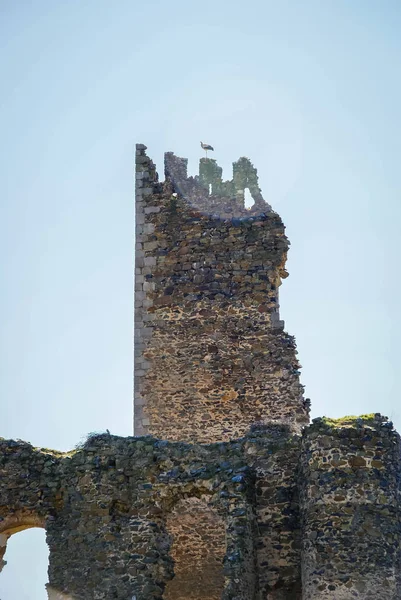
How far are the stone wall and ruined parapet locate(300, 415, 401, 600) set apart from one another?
0.05 feet

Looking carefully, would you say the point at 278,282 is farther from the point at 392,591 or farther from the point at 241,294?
the point at 392,591


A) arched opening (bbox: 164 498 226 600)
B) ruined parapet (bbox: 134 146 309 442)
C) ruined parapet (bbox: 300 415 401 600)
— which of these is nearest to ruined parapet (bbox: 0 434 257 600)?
arched opening (bbox: 164 498 226 600)

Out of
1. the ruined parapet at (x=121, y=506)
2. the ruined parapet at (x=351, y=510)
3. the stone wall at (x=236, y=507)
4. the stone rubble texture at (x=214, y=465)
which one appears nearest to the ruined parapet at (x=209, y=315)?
the stone rubble texture at (x=214, y=465)

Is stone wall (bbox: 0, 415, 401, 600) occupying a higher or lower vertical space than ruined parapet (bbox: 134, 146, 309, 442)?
lower

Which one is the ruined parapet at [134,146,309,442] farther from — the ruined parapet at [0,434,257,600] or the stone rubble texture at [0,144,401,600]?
the ruined parapet at [0,434,257,600]

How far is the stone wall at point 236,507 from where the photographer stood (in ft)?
71.8

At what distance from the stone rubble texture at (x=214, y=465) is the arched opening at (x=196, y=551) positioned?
0.08 ft

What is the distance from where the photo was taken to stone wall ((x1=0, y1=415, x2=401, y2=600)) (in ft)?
71.8

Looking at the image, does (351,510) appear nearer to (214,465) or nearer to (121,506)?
(214,465)

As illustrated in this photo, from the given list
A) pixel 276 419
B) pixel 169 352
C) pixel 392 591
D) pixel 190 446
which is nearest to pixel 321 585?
pixel 392 591

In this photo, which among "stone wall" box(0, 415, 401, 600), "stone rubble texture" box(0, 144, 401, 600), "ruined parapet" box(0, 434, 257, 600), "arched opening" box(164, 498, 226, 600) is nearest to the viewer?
"stone wall" box(0, 415, 401, 600)

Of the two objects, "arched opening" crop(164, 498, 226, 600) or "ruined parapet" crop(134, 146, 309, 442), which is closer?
"arched opening" crop(164, 498, 226, 600)

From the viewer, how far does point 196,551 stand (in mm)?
25500

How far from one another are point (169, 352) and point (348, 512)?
6.64 meters
